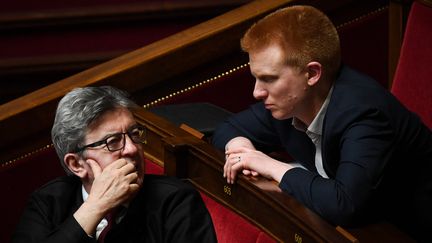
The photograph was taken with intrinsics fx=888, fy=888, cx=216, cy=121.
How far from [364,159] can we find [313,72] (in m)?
0.16

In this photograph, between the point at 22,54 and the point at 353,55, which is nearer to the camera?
the point at 353,55

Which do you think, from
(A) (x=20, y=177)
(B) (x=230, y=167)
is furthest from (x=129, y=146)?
(A) (x=20, y=177)

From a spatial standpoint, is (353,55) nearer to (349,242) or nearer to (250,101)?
(250,101)

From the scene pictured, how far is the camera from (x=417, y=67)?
1681 mm

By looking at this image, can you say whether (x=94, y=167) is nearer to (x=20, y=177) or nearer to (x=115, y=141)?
(x=115, y=141)

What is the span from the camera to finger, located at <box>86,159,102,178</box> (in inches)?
48.2

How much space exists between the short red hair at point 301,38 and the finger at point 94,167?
0.95 feet

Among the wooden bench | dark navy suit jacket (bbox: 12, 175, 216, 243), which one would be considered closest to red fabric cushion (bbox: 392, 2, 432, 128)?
the wooden bench

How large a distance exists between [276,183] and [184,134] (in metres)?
0.20

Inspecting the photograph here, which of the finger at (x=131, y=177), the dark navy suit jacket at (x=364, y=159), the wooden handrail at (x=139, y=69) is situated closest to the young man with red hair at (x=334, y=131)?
the dark navy suit jacket at (x=364, y=159)

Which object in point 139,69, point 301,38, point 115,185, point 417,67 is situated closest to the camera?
point 115,185

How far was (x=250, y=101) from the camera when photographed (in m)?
1.99

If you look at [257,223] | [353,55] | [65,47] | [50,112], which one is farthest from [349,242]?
[65,47]

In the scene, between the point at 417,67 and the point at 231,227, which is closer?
the point at 231,227
